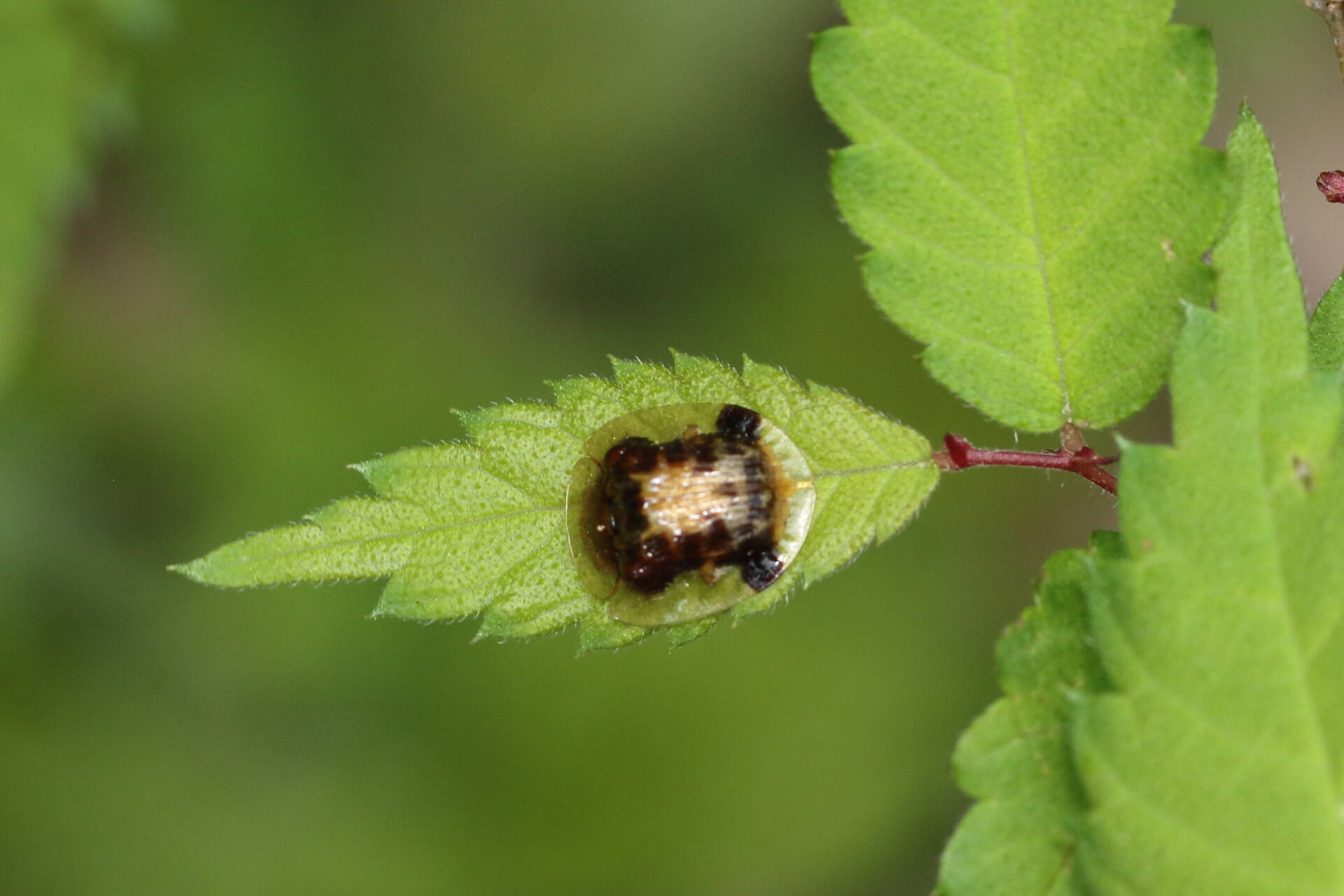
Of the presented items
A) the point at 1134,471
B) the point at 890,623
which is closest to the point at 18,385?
the point at 890,623

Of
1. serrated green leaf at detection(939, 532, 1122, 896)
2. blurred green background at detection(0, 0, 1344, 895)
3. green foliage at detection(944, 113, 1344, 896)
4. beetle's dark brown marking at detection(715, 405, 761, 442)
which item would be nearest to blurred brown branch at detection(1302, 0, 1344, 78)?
green foliage at detection(944, 113, 1344, 896)

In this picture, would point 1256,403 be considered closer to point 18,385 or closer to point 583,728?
point 583,728

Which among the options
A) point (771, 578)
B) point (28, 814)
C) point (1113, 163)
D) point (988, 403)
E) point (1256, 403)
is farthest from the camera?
point (28, 814)

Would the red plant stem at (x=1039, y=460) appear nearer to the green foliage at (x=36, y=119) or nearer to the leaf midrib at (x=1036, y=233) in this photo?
the leaf midrib at (x=1036, y=233)

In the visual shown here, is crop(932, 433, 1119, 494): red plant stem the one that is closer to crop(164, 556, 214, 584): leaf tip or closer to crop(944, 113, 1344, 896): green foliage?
crop(944, 113, 1344, 896): green foliage

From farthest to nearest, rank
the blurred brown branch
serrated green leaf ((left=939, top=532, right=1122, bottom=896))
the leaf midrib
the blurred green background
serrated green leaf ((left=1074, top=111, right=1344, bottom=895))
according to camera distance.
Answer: the blurred green background < the blurred brown branch < the leaf midrib < serrated green leaf ((left=939, top=532, right=1122, bottom=896)) < serrated green leaf ((left=1074, top=111, right=1344, bottom=895))

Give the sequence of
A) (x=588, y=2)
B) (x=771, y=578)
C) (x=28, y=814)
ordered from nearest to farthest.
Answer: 1. (x=771, y=578)
2. (x=28, y=814)
3. (x=588, y=2)
